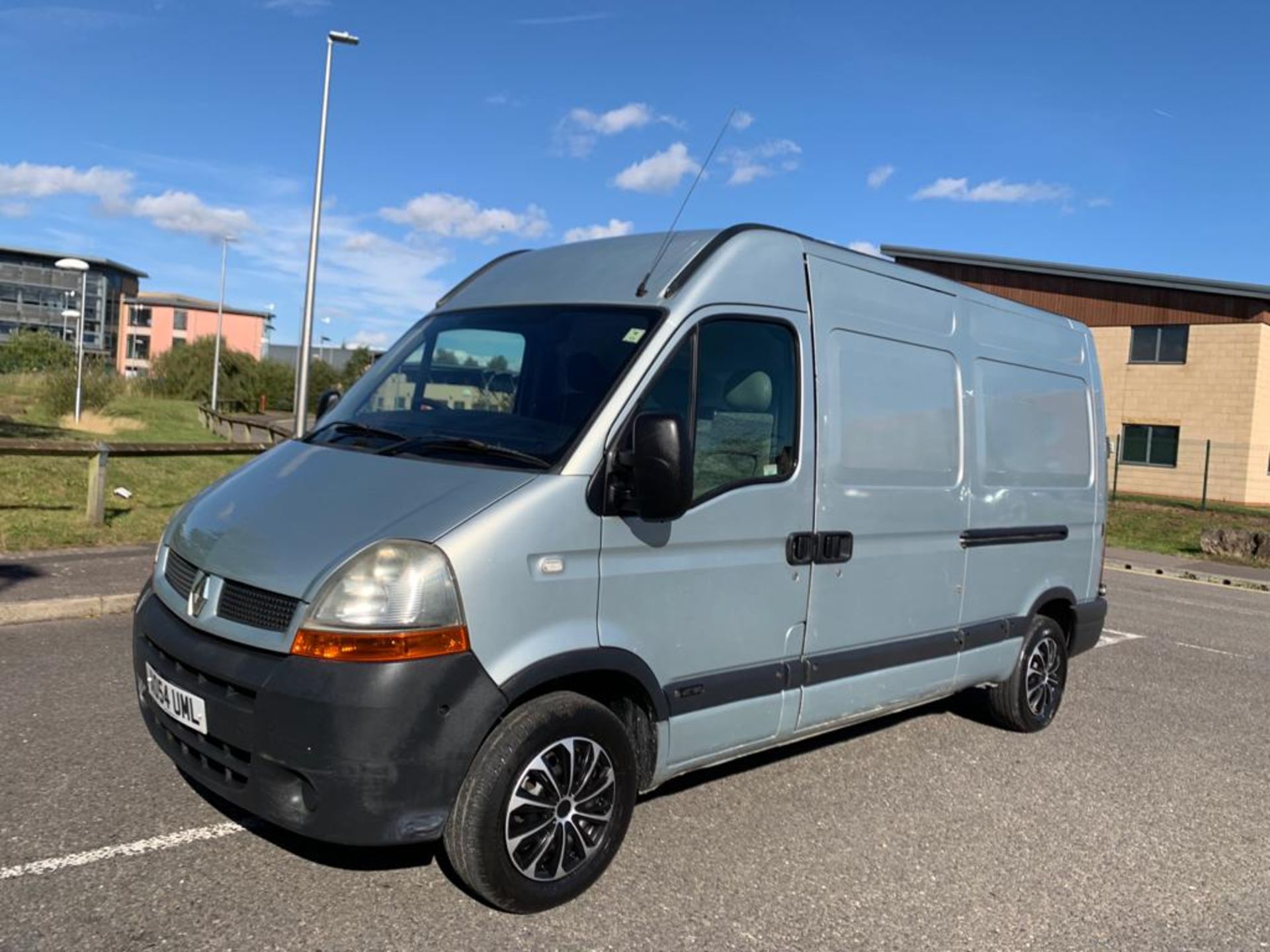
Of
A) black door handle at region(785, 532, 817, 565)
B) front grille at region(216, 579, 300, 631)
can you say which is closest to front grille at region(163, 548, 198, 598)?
front grille at region(216, 579, 300, 631)

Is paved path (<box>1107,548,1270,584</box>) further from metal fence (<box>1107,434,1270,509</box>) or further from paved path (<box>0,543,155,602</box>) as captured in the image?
paved path (<box>0,543,155,602</box>)

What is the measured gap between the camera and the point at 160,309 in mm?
109375

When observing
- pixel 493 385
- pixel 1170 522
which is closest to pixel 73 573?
pixel 493 385

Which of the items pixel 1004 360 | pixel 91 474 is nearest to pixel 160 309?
pixel 91 474

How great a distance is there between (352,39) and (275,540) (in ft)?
66.7

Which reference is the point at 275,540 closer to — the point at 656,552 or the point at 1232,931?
the point at 656,552

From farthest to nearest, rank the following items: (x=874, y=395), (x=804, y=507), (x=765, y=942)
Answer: (x=874, y=395) → (x=804, y=507) → (x=765, y=942)

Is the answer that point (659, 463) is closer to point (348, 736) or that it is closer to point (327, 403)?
point (348, 736)

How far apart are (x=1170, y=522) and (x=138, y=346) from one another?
109230 mm

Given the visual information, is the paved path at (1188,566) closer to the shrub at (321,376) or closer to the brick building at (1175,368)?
the brick building at (1175,368)

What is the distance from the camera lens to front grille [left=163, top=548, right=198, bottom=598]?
11.8ft

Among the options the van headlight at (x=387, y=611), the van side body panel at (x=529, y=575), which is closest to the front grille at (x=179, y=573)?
the van headlight at (x=387, y=611)

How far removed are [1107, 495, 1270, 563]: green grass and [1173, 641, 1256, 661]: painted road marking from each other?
987 cm

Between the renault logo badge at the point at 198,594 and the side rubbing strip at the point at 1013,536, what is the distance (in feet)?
11.7
